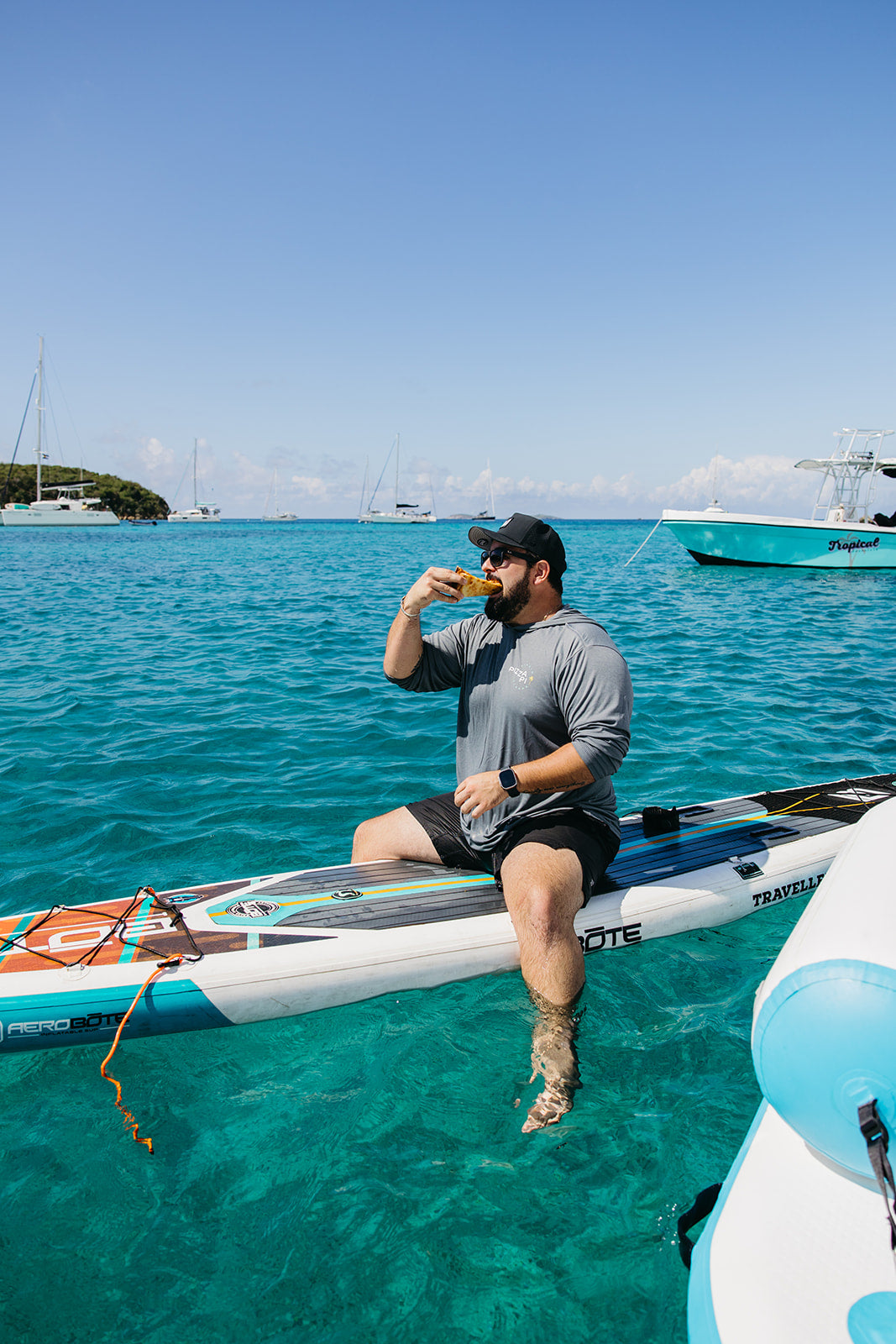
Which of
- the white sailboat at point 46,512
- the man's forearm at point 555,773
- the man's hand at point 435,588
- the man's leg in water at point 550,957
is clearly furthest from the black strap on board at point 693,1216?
the white sailboat at point 46,512

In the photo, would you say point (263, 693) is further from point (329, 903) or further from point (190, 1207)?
point (190, 1207)

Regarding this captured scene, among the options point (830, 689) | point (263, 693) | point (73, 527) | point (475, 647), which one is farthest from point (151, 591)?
point (73, 527)

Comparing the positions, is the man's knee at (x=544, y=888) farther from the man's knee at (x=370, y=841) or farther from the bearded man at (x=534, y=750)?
the man's knee at (x=370, y=841)

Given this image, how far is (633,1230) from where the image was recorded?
251 centimetres

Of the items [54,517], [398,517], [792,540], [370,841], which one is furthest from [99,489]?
[370,841]

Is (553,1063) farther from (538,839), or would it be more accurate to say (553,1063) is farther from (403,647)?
(403,647)

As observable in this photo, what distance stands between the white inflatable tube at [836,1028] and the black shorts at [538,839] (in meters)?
1.49

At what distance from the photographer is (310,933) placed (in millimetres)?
3590

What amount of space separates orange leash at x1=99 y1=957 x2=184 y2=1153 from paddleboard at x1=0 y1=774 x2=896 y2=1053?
0.7 inches

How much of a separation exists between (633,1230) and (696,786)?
14.7ft

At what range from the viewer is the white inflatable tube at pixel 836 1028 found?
1.83 meters

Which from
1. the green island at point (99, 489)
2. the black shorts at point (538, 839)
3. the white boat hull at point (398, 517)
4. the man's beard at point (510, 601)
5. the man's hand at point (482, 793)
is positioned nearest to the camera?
the man's hand at point (482, 793)

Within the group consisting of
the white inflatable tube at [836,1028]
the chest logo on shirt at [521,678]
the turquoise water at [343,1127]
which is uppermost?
the chest logo on shirt at [521,678]

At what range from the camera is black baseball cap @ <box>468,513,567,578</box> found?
3.74 m
